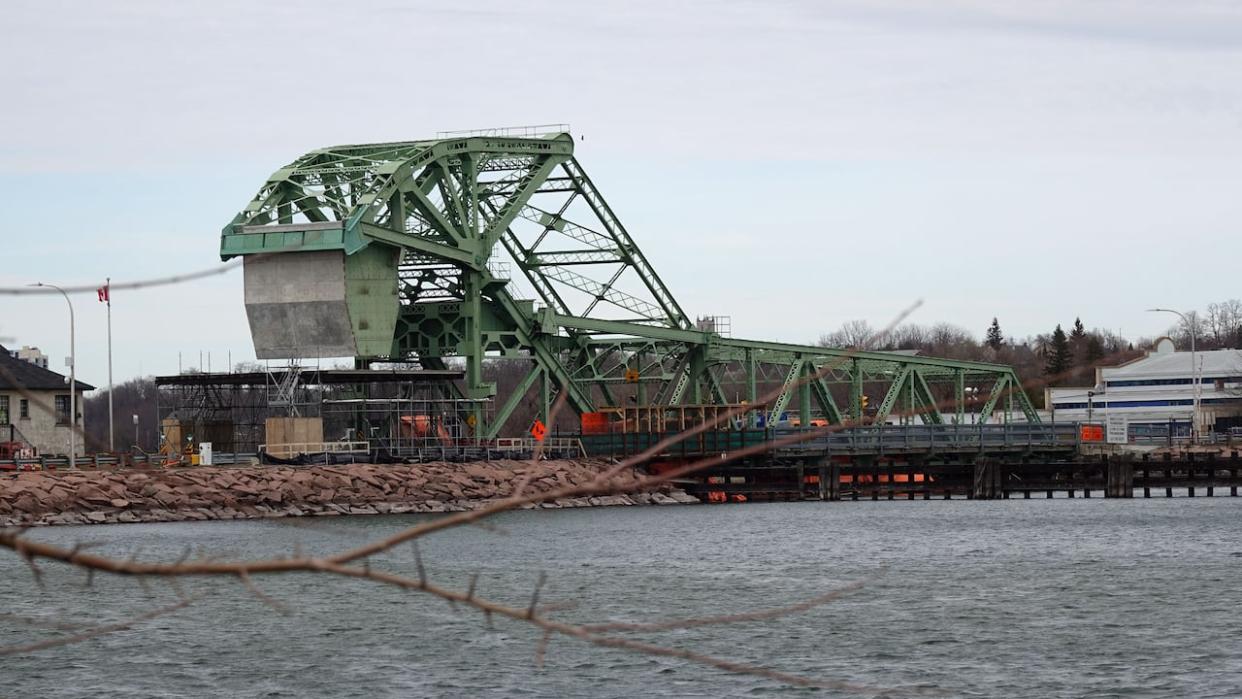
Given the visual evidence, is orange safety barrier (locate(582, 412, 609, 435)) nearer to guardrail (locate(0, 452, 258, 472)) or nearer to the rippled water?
guardrail (locate(0, 452, 258, 472))

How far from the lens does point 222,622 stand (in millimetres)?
33469

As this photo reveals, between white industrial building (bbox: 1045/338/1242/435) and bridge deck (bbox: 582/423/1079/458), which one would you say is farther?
white industrial building (bbox: 1045/338/1242/435)

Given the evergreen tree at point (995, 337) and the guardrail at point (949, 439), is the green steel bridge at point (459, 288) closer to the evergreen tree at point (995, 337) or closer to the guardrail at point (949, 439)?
the guardrail at point (949, 439)

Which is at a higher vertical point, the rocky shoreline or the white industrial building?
the white industrial building

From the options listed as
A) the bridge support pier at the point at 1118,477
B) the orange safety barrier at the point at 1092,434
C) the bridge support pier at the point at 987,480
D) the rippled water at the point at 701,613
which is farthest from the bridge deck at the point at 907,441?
the rippled water at the point at 701,613

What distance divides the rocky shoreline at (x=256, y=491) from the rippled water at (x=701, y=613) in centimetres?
289

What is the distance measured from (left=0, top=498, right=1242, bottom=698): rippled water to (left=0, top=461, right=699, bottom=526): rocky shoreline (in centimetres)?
289

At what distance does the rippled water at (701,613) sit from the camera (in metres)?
25.0

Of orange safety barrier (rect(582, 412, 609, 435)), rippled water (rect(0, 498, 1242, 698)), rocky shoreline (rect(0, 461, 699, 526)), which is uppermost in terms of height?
orange safety barrier (rect(582, 412, 609, 435))

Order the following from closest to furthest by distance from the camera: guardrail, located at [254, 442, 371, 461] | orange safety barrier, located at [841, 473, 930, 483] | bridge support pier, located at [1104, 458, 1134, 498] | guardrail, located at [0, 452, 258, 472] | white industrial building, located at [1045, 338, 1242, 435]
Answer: guardrail, located at [0, 452, 258, 472] → guardrail, located at [254, 442, 371, 461] → bridge support pier, located at [1104, 458, 1134, 498] → orange safety barrier, located at [841, 473, 930, 483] → white industrial building, located at [1045, 338, 1242, 435]

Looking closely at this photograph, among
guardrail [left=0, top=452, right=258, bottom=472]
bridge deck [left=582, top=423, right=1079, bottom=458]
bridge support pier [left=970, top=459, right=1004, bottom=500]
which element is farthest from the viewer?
bridge support pier [left=970, top=459, right=1004, bottom=500]

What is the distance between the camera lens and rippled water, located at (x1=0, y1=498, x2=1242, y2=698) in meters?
25.0

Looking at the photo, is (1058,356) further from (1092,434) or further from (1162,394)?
(1092,434)

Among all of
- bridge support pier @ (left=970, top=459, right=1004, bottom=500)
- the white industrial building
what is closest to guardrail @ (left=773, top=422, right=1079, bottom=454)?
bridge support pier @ (left=970, top=459, right=1004, bottom=500)
